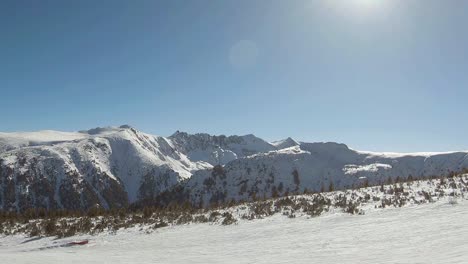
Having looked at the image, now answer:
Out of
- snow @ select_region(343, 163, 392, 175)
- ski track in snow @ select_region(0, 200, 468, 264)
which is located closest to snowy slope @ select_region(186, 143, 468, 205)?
snow @ select_region(343, 163, 392, 175)

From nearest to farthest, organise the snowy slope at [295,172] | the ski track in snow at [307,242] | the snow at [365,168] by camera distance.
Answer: the ski track in snow at [307,242] → the snowy slope at [295,172] → the snow at [365,168]

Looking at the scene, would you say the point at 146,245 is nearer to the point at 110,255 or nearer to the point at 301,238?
the point at 110,255

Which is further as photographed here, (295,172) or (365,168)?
(365,168)

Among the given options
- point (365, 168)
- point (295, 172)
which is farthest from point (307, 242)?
point (365, 168)

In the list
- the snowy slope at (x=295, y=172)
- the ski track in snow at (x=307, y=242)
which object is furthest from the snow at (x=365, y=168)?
the ski track in snow at (x=307, y=242)

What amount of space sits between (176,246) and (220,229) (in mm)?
3206

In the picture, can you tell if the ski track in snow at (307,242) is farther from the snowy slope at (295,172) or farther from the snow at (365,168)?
the snow at (365,168)

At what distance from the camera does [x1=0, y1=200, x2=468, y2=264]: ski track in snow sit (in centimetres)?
873

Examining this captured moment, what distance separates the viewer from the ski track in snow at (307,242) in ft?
28.6

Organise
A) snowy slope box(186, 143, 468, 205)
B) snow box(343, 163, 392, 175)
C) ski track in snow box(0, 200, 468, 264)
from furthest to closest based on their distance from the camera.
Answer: snow box(343, 163, 392, 175) → snowy slope box(186, 143, 468, 205) → ski track in snow box(0, 200, 468, 264)

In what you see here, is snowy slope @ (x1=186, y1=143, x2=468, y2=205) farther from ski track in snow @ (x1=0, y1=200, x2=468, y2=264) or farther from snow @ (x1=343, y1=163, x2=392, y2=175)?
ski track in snow @ (x1=0, y1=200, x2=468, y2=264)

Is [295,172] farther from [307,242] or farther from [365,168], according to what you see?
[307,242]

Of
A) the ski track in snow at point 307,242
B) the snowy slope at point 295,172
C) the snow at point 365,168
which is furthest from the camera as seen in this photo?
the snow at point 365,168

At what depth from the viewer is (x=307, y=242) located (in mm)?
11281
